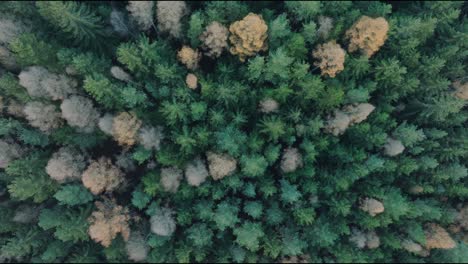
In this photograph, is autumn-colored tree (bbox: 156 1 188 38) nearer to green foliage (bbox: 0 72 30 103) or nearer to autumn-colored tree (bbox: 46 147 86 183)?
green foliage (bbox: 0 72 30 103)

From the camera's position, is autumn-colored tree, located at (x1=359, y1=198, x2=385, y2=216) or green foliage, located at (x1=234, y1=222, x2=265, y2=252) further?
autumn-colored tree, located at (x1=359, y1=198, x2=385, y2=216)

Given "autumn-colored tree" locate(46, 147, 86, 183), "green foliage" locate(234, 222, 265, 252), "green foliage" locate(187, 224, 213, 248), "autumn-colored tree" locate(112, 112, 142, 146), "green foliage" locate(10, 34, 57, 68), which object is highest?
"green foliage" locate(10, 34, 57, 68)

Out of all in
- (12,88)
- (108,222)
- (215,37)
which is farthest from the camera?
(215,37)

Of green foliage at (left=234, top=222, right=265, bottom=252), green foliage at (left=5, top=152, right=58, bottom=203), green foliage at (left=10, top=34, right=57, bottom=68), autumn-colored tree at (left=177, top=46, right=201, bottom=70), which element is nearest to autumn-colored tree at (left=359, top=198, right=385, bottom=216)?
green foliage at (left=234, top=222, right=265, bottom=252)

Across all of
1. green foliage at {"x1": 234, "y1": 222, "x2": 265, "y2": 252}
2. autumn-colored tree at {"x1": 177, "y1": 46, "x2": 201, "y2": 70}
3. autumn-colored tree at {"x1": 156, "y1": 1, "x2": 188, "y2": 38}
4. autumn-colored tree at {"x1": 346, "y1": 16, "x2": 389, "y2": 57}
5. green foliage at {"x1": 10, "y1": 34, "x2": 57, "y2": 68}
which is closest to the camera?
green foliage at {"x1": 10, "y1": 34, "x2": 57, "y2": 68}

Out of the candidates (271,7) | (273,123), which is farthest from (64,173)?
(271,7)

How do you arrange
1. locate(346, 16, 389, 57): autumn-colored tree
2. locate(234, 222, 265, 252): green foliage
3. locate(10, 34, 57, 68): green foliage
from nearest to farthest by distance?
locate(10, 34, 57, 68): green foliage < locate(234, 222, 265, 252): green foliage < locate(346, 16, 389, 57): autumn-colored tree

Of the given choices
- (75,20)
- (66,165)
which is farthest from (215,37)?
(66,165)

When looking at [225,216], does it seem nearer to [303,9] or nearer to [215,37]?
[215,37]

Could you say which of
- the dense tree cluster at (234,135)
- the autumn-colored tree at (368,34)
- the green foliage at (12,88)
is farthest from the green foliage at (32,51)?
the autumn-colored tree at (368,34)
